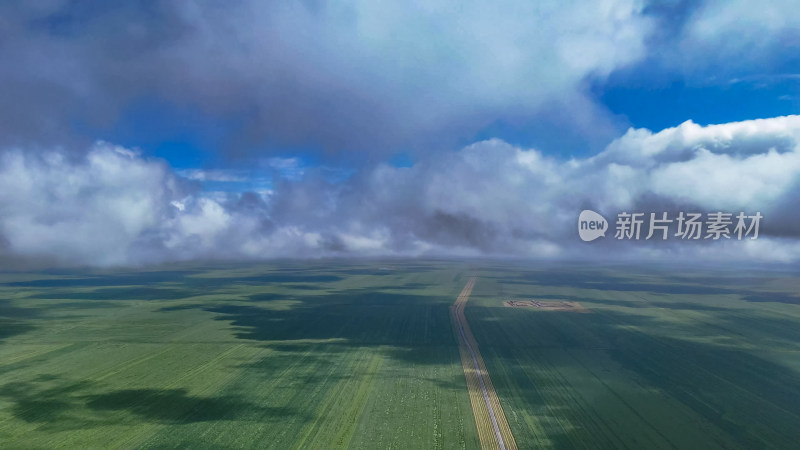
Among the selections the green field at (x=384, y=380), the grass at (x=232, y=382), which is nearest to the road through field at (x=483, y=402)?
the green field at (x=384, y=380)

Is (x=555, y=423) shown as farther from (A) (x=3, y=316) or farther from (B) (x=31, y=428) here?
(A) (x=3, y=316)

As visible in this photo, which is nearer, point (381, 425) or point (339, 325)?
point (381, 425)

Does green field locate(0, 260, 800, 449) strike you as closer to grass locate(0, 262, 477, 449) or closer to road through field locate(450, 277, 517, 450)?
grass locate(0, 262, 477, 449)

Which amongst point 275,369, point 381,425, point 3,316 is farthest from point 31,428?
point 3,316

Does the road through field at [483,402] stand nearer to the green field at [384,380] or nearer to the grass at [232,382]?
the green field at [384,380]

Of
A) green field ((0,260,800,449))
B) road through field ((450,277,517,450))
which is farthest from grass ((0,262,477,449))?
road through field ((450,277,517,450))

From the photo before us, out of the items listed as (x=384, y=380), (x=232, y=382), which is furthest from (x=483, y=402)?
(x=232, y=382)

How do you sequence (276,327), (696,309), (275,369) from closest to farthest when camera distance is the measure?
(275,369), (276,327), (696,309)
